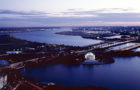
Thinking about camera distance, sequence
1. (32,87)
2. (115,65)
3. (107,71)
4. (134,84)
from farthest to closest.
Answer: (115,65) < (107,71) < (134,84) < (32,87)

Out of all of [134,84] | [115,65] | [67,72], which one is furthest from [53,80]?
[115,65]

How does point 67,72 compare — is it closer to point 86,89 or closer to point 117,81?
point 117,81

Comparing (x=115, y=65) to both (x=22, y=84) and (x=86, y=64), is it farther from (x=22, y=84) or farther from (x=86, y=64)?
(x=22, y=84)

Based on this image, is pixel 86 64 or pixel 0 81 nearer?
pixel 0 81

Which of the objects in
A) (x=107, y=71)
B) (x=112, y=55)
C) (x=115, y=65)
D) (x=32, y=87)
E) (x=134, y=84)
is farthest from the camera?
(x=112, y=55)

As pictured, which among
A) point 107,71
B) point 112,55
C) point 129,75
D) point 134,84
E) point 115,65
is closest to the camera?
point 134,84

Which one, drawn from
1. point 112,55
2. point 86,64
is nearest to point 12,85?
point 86,64

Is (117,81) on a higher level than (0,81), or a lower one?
lower
